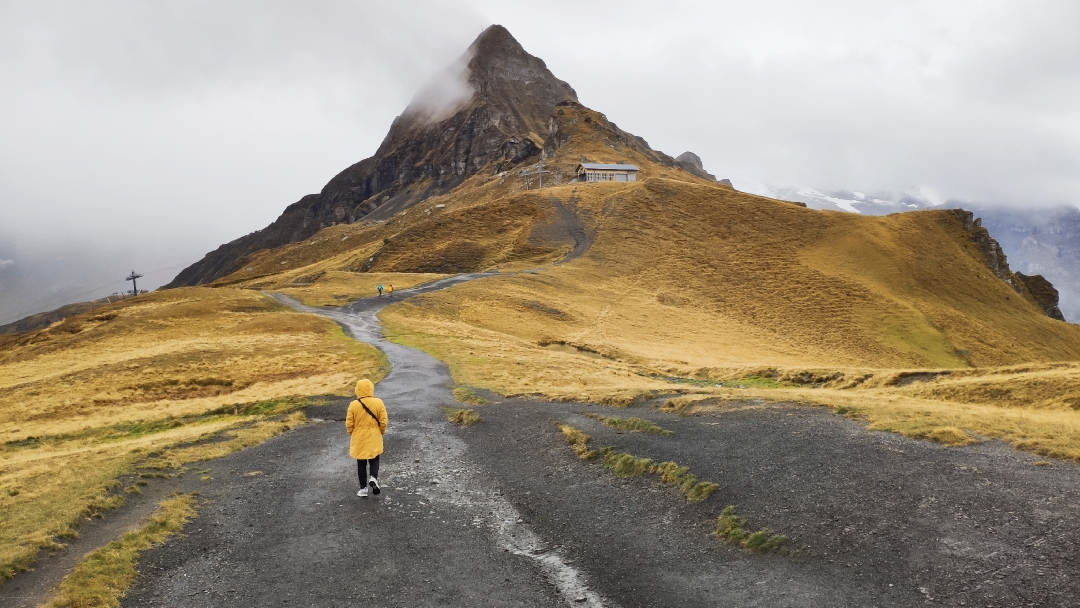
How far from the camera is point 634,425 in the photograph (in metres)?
18.1

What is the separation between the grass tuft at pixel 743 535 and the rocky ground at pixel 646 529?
7.0 inches

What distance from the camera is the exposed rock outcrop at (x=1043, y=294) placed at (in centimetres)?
10375

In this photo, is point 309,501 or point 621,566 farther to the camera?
point 309,501

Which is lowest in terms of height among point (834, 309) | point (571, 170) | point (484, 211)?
point (834, 309)

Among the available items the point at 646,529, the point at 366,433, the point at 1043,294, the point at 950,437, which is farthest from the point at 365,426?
the point at 1043,294

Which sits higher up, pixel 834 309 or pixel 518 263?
pixel 518 263

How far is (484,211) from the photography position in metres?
103

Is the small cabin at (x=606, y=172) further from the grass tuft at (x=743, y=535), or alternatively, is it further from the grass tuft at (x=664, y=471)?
the grass tuft at (x=743, y=535)

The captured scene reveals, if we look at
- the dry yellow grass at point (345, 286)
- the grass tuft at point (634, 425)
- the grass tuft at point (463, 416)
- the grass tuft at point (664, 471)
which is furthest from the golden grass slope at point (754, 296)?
the grass tuft at point (664, 471)

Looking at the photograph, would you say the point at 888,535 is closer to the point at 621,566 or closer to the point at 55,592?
the point at 621,566

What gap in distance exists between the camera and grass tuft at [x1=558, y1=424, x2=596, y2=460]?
1581 cm

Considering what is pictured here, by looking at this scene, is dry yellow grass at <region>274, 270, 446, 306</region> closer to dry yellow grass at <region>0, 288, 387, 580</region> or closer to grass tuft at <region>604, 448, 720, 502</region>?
dry yellow grass at <region>0, 288, 387, 580</region>

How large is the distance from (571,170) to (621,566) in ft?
431

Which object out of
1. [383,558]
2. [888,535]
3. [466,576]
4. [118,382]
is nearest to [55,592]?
[383,558]
